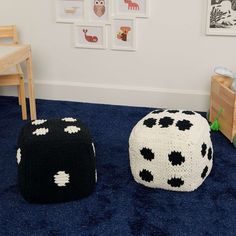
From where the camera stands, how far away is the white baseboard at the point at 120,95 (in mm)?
3166

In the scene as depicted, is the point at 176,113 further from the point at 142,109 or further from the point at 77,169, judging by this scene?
the point at 142,109

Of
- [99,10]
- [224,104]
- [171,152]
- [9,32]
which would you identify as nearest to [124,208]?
[171,152]

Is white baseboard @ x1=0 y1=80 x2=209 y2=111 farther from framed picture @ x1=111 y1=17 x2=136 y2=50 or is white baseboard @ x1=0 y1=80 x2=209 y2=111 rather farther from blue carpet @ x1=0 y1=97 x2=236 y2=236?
blue carpet @ x1=0 y1=97 x2=236 y2=236

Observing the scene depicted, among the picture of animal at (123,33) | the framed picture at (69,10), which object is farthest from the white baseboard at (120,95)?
the framed picture at (69,10)

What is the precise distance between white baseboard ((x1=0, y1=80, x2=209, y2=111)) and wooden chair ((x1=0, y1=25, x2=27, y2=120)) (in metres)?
0.35

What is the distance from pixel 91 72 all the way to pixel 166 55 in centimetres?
65

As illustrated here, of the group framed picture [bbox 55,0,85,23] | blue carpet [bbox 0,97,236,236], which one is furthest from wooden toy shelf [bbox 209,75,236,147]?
framed picture [bbox 55,0,85,23]

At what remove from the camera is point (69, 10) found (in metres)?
3.16

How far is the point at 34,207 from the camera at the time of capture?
194 centimetres

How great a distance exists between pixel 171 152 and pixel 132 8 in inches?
58.7

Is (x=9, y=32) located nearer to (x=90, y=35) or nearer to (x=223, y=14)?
(x=90, y=35)

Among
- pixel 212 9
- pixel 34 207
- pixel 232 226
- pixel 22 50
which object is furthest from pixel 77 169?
pixel 212 9

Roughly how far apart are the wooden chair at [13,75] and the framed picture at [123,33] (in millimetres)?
785

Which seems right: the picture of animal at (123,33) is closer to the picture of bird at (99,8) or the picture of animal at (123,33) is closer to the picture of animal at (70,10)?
the picture of bird at (99,8)
